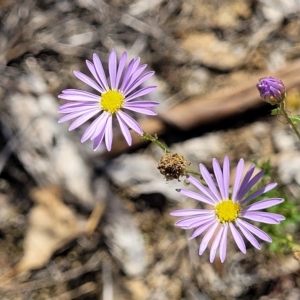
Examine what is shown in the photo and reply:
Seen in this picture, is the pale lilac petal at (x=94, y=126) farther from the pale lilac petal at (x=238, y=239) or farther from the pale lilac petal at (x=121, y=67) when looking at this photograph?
the pale lilac petal at (x=238, y=239)

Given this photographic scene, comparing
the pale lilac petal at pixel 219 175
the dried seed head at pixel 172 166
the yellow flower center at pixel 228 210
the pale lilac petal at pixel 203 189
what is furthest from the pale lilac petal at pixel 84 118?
the yellow flower center at pixel 228 210

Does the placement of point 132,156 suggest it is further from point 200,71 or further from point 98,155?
point 200,71

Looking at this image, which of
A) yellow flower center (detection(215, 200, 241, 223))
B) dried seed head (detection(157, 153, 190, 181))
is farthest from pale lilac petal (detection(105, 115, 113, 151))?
yellow flower center (detection(215, 200, 241, 223))

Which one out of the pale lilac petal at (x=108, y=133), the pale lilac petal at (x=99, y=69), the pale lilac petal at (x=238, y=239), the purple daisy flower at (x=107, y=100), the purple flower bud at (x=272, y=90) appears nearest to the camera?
the purple flower bud at (x=272, y=90)

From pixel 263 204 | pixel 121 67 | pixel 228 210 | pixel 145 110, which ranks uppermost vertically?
pixel 121 67

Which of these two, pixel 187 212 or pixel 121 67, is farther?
pixel 121 67

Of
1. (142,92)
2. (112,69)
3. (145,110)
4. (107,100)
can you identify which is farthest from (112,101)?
(145,110)

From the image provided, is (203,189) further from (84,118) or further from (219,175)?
(84,118)
